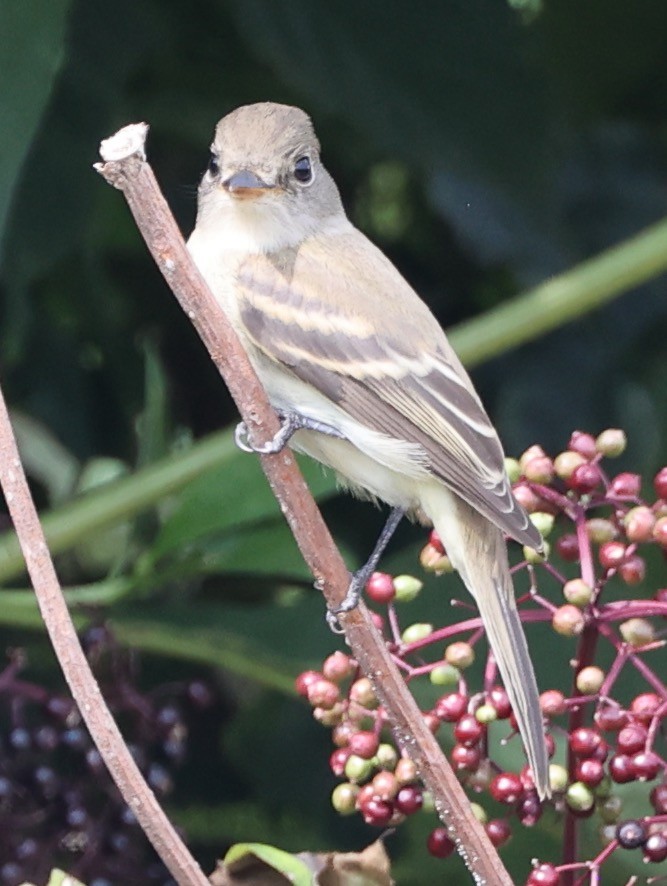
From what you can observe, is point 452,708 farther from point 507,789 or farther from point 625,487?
point 625,487

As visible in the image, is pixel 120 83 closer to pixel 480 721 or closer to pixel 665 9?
pixel 665 9

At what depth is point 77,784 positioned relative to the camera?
253 centimetres

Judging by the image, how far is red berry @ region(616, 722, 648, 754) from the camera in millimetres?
1882

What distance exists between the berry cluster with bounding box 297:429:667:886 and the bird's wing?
1.14ft

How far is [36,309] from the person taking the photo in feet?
12.1

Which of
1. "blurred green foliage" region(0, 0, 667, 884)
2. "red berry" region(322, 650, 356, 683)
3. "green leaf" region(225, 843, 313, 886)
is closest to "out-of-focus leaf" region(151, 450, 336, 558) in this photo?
"blurred green foliage" region(0, 0, 667, 884)

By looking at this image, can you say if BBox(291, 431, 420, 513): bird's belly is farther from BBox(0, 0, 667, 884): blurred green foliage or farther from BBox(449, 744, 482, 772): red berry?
BBox(449, 744, 482, 772): red berry

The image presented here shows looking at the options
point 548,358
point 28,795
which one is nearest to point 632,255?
point 548,358

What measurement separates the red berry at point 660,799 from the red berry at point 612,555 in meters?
0.28

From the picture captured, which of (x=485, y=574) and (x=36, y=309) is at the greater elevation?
(x=36, y=309)

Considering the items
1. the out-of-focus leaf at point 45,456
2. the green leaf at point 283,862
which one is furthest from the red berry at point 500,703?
the out-of-focus leaf at point 45,456

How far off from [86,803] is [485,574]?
0.76 m

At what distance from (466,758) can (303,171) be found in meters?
1.51

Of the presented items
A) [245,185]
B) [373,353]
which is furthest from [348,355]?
[245,185]
